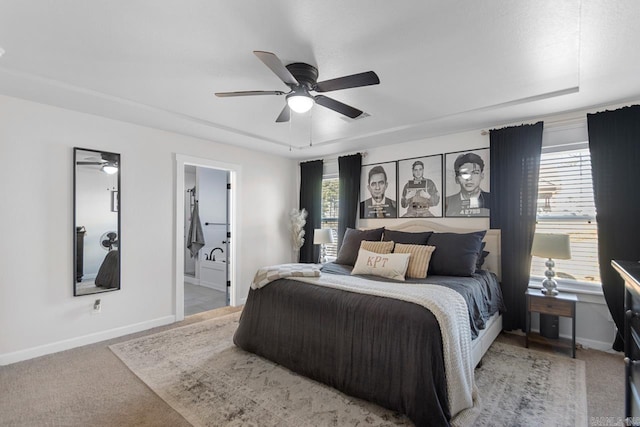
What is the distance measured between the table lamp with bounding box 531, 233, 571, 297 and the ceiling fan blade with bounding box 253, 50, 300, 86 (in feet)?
9.00

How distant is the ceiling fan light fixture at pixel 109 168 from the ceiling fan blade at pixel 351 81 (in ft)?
8.58

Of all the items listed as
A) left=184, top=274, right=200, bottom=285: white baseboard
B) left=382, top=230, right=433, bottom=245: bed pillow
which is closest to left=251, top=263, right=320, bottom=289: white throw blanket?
left=382, top=230, right=433, bottom=245: bed pillow

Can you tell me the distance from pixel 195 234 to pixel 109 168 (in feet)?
9.21

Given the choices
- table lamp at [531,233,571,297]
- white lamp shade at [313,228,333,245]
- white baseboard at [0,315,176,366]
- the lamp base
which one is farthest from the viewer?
white lamp shade at [313,228,333,245]

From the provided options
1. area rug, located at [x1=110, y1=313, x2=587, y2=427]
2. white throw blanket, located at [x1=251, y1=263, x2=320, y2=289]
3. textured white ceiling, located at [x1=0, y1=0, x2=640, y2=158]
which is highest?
textured white ceiling, located at [x1=0, y1=0, x2=640, y2=158]

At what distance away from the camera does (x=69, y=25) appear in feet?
5.97

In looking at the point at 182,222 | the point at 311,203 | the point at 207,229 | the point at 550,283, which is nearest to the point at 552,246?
the point at 550,283

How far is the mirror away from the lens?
3.17 m

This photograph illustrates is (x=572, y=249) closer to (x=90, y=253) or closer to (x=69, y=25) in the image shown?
(x=69, y=25)

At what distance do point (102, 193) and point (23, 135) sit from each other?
2.64ft

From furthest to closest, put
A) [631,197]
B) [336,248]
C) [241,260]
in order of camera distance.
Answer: [336,248]
[241,260]
[631,197]

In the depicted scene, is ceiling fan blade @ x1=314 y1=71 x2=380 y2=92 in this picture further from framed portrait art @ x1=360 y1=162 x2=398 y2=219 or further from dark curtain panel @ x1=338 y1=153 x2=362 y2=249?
dark curtain panel @ x1=338 y1=153 x2=362 y2=249

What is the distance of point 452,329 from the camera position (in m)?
1.95

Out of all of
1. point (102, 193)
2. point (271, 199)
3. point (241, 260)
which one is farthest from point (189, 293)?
point (102, 193)
